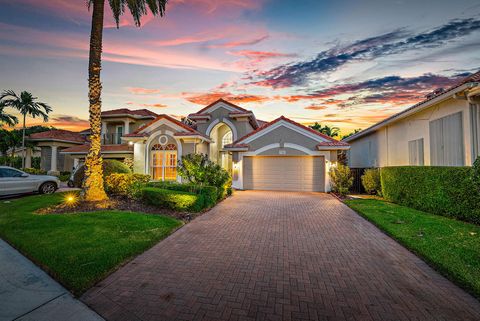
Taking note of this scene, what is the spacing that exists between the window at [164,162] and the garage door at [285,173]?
234 inches

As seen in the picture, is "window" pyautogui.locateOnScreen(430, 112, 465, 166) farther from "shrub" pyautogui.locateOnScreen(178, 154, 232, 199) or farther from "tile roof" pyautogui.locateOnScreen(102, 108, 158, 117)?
"tile roof" pyautogui.locateOnScreen(102, 108, 158, 117)

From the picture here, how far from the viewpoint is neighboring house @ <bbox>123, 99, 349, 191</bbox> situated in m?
15.4

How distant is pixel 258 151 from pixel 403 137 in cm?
883

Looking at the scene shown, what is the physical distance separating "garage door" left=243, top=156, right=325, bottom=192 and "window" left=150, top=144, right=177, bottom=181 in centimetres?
595

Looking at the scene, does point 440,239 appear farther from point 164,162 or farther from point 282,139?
point 164,162

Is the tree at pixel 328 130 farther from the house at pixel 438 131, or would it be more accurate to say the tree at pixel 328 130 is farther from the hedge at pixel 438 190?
the hedge at pixel 438 190

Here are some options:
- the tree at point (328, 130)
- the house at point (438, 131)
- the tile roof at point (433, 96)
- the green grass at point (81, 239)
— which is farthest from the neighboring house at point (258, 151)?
the tree at point (328, 130)

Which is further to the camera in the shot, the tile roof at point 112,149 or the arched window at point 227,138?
the arched window at point 227,138

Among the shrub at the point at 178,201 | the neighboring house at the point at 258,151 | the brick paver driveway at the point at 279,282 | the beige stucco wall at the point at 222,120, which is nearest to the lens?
the brick paver driveway at the point at 279,282

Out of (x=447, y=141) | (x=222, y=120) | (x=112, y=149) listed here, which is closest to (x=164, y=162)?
(x=222, y=120)

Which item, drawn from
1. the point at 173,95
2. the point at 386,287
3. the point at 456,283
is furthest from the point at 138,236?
the point at 173,95

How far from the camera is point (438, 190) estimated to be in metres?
8.30

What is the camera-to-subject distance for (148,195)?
963 cm

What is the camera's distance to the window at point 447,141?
339 inches
